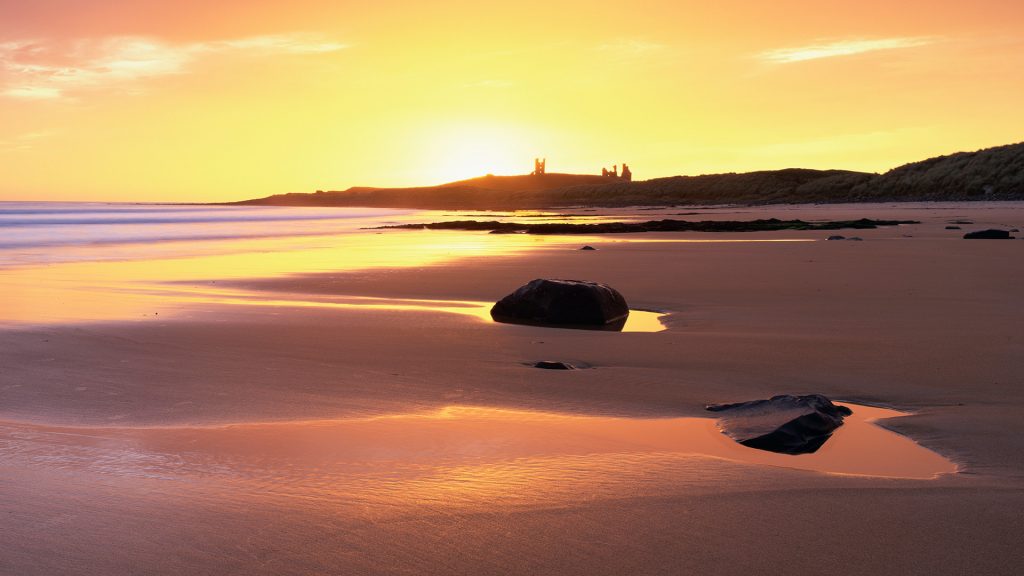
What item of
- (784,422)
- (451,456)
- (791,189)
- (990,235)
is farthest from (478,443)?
(791,189)

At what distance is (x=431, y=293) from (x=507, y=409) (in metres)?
6.70

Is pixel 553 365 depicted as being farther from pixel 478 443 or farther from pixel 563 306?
pixel 563 306

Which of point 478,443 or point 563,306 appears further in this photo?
point 563,306

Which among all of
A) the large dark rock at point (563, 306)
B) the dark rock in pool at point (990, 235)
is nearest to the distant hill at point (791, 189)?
the dark rock in pool at point (990, 235)

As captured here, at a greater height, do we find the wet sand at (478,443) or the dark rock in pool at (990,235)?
the dark rock in pool at (990,235)

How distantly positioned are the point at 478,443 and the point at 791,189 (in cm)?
9399

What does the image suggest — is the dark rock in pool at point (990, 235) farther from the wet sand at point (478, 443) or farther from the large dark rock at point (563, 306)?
the large dark rock at point (563, 306)

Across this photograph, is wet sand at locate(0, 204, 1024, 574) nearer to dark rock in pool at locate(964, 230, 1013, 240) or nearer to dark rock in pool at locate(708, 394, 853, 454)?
dark rock in pool at locate(708, 394, 853, 454)

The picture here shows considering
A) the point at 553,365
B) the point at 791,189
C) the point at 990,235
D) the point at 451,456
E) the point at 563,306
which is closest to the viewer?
the point at 451,456

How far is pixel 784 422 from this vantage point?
428cm

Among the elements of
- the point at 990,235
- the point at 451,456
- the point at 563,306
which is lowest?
the point at 451,456

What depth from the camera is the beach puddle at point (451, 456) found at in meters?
3.58

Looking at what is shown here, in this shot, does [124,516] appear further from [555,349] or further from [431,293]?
[431,293]

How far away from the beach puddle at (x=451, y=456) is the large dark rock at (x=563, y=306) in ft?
11.7
